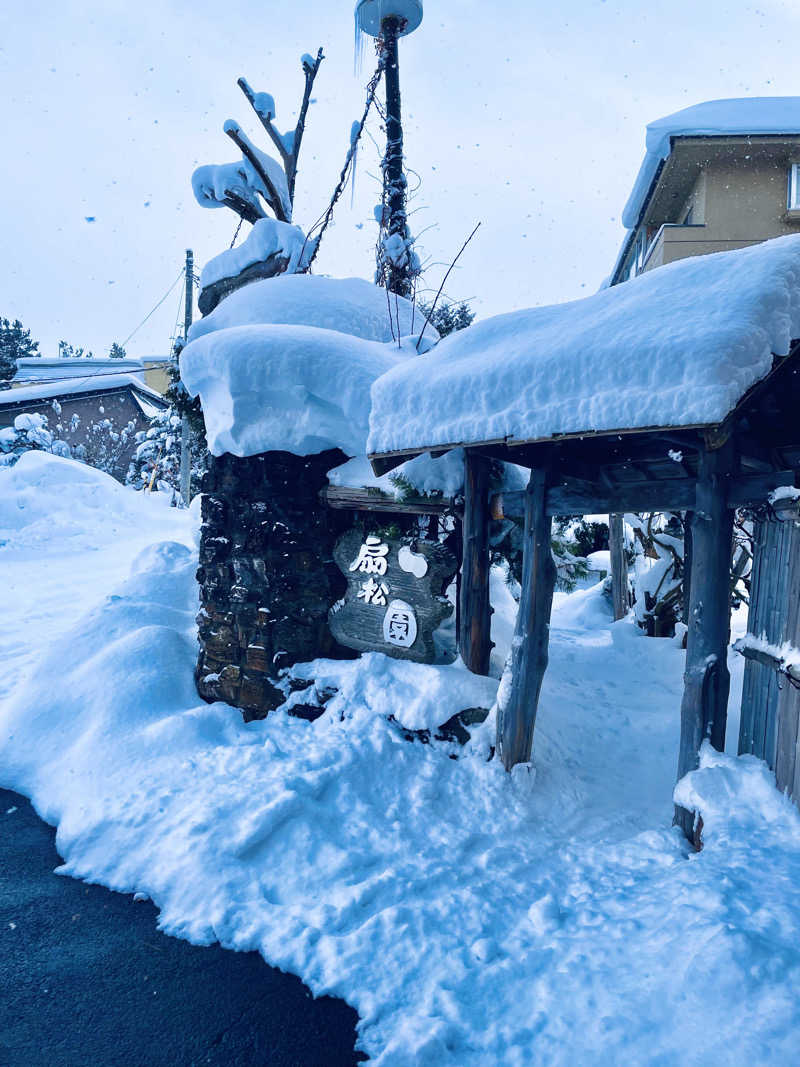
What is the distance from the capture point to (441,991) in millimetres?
2719

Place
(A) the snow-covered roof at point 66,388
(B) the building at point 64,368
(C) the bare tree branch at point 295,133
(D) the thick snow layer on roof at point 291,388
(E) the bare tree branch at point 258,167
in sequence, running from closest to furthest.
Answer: (D) the thick snow layer on roof at point 291,388 → (E) the bare tree branch at point 258,167 → (C) the bare tree branch at point 295,133 → (A) the snow-covered roof at point 66,388 → (B) the building at point 64,368

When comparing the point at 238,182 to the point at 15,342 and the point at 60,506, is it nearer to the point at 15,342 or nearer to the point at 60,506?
the point at 60,506

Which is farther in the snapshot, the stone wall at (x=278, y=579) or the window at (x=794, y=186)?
the window at (x=794, y=186)

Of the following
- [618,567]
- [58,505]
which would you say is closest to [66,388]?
[58,505]

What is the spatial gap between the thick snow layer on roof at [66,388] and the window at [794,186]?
18074 millimetres

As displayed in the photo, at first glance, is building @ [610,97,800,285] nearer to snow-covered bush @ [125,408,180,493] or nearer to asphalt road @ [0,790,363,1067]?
asphalt road @ [0,790,363,1067]

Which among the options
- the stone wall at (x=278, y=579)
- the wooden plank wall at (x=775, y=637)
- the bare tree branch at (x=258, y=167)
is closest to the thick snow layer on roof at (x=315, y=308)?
the stone wall at (x=278, y=579)

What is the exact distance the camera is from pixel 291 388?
523cm

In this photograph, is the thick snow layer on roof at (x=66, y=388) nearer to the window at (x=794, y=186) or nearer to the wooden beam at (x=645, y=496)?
the window at (x=794, y=186)

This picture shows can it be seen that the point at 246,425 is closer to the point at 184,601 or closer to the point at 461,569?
Answer: the point at 461,569

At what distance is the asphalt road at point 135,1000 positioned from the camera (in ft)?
8.48

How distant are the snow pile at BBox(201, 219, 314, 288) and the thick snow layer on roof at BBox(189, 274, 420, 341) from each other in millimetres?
1189

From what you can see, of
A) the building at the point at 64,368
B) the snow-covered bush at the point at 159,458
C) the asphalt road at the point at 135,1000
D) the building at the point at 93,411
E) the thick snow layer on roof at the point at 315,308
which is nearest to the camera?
the asphalt road at the point at 135,1000

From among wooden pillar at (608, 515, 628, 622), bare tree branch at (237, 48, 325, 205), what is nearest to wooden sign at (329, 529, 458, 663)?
bare tree branch at (237, 48, 325, 205)
